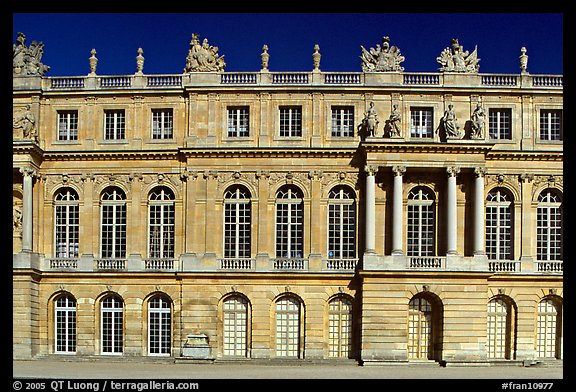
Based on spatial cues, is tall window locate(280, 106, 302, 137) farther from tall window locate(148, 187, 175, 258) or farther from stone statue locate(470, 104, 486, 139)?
stone statue locate(470, 104, 486, 139)

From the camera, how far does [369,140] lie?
40031mm

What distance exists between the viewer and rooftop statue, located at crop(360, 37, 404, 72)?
137 feet

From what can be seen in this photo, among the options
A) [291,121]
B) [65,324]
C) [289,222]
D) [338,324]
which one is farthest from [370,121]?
[65,324]

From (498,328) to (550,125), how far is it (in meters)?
9.83

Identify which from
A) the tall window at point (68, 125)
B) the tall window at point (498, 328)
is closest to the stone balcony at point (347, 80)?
the tall window at point (68, 125)

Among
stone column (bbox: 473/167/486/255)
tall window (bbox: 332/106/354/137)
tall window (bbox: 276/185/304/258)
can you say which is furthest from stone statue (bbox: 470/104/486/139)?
tall window (bbox: 276/185/304/258)

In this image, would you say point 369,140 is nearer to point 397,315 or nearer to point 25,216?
point 397,315

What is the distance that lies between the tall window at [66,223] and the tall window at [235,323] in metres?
7.80

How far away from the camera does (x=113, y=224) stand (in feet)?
139

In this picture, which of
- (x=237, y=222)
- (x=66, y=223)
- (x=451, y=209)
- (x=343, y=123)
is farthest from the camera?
(x=66, y=223)

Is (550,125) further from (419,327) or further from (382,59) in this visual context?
(419,327)

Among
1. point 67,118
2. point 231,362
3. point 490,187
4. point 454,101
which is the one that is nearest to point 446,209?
point 490,187

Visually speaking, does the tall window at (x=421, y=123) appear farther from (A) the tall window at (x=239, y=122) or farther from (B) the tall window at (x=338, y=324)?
(B) the tall window at (x=338, y=324)

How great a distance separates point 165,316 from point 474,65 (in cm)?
1855
